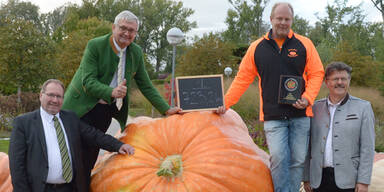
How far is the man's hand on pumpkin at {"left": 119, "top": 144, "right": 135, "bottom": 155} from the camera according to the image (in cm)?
287

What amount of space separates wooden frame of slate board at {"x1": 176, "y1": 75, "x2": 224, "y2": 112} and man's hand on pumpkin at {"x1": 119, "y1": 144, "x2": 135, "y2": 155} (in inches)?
26.1

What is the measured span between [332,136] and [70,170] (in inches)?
87.0

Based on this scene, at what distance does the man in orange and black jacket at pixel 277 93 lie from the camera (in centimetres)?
294

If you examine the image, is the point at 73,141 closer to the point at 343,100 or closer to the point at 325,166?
the point at 325,166

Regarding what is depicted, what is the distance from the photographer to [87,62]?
10.2 feet

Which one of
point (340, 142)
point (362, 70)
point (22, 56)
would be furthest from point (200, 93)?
point (362, 70)

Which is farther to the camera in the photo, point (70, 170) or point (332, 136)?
point (332, 136)

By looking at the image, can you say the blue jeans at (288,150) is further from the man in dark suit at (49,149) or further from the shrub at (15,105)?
the shrub at (15,105)

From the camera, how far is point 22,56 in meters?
14.3

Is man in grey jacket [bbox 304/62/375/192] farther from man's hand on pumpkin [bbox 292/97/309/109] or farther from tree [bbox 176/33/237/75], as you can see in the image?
tree [bbox 176/33/237/75]

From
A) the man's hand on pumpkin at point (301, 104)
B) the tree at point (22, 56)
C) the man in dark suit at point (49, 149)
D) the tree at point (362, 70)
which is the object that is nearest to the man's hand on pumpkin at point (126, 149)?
the man in dark suit at point (49, 149)

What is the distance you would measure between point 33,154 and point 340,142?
251cm

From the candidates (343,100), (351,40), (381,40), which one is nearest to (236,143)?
(343,100)

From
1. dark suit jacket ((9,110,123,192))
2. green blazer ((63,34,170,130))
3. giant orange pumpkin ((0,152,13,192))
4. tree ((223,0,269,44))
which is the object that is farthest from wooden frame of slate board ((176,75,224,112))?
tree ((223,0,269,44))
